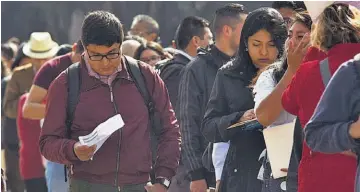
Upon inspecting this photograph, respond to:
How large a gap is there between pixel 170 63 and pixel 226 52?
2.88 ft

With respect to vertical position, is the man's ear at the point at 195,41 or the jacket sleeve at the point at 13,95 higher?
the man's ear at the point at 195,41

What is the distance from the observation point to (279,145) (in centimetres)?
641

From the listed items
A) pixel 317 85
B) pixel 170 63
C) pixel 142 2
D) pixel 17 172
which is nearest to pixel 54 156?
pixel 317 85

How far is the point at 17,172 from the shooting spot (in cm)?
1277

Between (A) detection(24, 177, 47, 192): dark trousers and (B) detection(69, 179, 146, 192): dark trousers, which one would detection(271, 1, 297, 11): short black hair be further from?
(A) detection(24, 177, 47, 192): dark trousers

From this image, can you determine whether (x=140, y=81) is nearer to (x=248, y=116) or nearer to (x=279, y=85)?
(x=248, y=116)

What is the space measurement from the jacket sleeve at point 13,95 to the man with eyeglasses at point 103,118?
5672mm

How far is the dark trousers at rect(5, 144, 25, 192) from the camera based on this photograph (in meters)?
12.7

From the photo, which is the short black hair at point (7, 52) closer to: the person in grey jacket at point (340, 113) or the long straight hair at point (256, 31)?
the long straight hair at point (256, 31)

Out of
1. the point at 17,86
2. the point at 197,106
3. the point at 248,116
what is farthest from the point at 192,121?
the point at 17,86

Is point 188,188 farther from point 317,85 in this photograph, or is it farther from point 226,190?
point 317,85

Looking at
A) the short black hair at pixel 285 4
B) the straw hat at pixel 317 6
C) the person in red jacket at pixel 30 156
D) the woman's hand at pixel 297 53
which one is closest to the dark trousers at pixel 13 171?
the person in red jacket at pixel 30 156

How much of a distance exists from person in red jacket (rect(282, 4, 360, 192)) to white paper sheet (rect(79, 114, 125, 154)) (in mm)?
1328

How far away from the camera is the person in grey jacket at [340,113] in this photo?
198 inches
